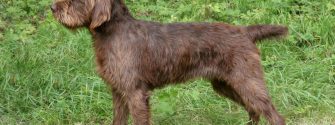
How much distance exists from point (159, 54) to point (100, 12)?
69 centimetres

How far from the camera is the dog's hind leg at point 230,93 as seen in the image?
6.16m

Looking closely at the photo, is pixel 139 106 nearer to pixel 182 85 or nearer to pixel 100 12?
pixel 100 12

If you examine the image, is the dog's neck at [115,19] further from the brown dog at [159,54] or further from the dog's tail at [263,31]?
the dog's tail at [263,31]

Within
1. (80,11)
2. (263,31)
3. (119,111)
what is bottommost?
(119,111)

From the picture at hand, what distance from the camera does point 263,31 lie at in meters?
5.99

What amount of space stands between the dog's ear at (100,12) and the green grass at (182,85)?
1448 millimetres

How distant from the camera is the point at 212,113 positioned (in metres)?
6.66

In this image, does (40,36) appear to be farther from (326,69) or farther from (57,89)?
(326,69)

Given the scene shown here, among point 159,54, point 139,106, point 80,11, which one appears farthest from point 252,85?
point 80,11

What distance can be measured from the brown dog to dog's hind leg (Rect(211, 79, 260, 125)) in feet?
0.11

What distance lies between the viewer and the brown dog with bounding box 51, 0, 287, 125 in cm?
552

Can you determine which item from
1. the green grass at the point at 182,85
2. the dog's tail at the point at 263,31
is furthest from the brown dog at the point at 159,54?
the green grass at the point at 182,85

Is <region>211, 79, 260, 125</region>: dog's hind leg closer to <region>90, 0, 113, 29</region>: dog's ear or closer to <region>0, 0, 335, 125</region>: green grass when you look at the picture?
<region>0, 0, 335, 125</region>: green grass

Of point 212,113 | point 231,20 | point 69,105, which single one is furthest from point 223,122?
point 231,20
